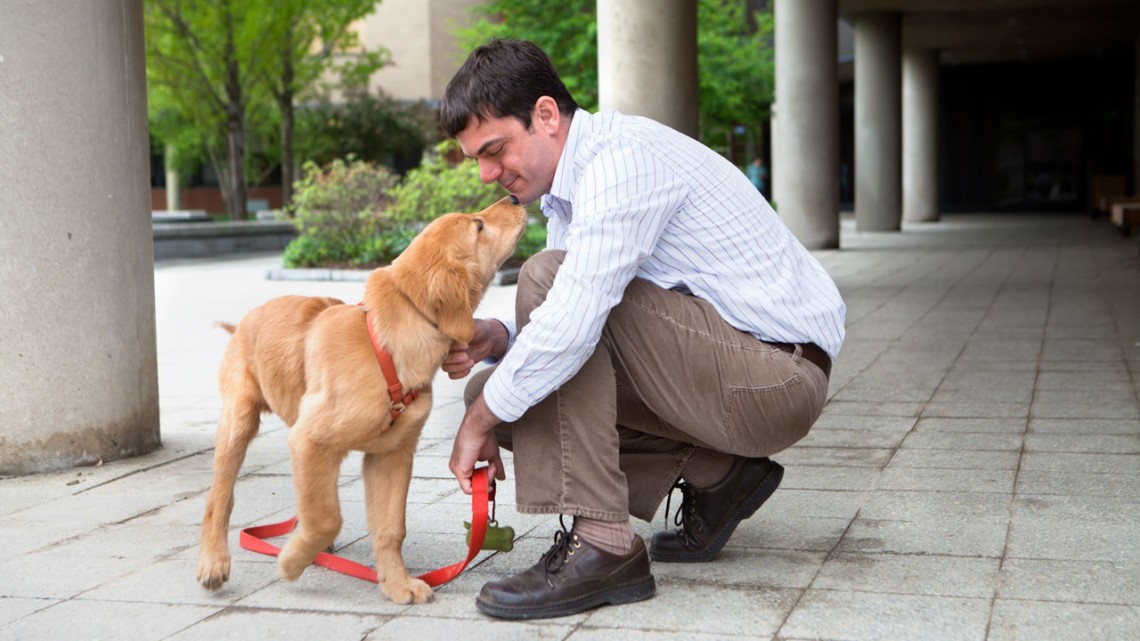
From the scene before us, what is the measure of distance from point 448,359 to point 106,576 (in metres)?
1.30

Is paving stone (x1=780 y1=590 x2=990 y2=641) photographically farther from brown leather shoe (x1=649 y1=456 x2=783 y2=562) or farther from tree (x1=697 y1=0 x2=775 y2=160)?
tree (x1=697 y1=0 x2=775 y2=160)

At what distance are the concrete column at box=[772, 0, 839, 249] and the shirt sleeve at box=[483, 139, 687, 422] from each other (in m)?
18.2

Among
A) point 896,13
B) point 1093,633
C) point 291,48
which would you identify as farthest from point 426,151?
point 1093,633

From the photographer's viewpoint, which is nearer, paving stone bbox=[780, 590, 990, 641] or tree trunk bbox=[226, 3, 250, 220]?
paving stone bbox=[780, 590, 990, 641]

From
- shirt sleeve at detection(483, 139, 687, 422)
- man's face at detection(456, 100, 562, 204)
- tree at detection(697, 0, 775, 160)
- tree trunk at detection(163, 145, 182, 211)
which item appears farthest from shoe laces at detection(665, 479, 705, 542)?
tree trunk at detection(163, 145, 182, 211)

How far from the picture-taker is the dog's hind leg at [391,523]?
3.49 m

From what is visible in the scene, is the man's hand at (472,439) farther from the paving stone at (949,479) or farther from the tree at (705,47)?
the tree at (705,47)

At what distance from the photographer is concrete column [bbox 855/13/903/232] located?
90.4 ft

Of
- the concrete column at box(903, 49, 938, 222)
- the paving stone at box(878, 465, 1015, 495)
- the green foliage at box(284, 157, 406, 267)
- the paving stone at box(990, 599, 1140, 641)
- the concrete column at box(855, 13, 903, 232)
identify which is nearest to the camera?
the paving stone at box(990, 599, 1140, 641)

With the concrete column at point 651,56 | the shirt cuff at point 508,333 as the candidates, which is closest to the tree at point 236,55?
the concrete column at point 651,56

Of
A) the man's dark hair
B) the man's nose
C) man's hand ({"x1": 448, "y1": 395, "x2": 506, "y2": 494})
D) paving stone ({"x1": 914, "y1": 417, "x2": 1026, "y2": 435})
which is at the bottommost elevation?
paving stone ({"x1": 914, "y1": 417, "x2": 1026, "y2": 435})

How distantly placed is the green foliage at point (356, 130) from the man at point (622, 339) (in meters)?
35.5

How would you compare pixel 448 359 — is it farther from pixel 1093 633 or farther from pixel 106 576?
pixel 1093 633

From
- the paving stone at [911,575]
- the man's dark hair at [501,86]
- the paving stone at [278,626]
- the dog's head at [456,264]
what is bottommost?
the paving stone at [278,626]
